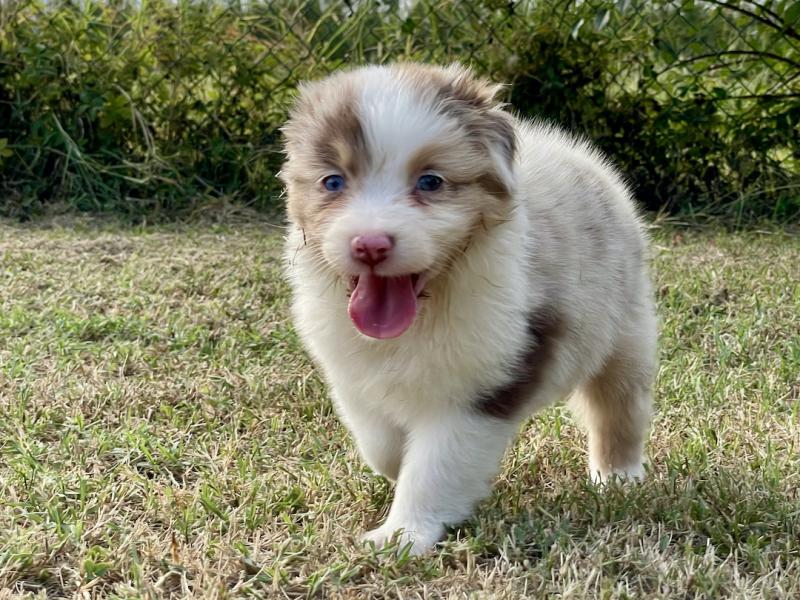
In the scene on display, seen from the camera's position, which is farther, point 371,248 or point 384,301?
point 384,301

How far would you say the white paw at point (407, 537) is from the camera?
216 cm

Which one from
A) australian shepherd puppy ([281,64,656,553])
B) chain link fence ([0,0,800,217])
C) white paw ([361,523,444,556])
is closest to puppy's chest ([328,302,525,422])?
australian shepherd puppy ([281,64,656,553])

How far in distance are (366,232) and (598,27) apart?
3.77 metres

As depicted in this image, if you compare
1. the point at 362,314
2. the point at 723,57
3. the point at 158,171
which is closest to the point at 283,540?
the point at 362,314

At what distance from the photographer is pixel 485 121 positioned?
7.59 ft

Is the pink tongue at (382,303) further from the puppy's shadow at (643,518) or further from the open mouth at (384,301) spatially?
the puppy's shadow at (643,518)

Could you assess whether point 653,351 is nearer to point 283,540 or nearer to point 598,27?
point 283,540

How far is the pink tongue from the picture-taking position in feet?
7.20

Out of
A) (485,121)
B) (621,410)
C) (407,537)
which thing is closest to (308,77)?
(621,410)

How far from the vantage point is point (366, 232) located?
204 centimetres

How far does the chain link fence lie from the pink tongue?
408cm

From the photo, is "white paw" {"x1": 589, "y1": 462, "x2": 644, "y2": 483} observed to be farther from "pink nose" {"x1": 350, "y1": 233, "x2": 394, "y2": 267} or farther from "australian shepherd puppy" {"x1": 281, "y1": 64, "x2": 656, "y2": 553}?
"pink nose" {"x1": 350, "y1": 233, "x2": 394, "y2": 267}

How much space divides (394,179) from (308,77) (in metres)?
4.30

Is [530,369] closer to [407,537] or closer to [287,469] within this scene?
[407,537]
